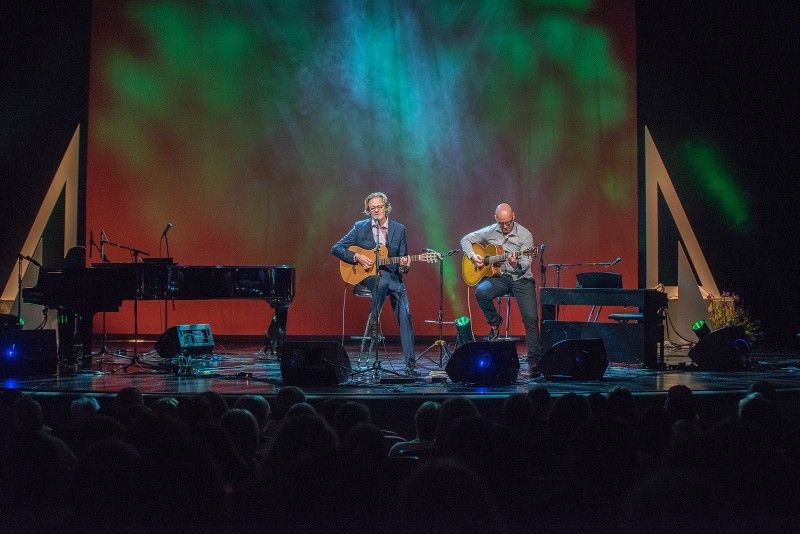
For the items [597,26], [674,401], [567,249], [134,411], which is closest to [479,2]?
[597,26]

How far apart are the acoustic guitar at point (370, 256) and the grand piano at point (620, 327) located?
4.81ft

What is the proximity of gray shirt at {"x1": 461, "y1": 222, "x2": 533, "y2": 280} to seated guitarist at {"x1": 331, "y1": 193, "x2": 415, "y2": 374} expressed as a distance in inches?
44.2

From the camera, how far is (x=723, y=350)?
8180 mm

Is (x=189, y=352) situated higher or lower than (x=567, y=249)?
lower

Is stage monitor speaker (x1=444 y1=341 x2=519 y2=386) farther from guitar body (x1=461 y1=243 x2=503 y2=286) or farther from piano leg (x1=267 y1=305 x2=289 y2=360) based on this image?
piano leg (x1=267 y1=305 x2=289 y2=360)

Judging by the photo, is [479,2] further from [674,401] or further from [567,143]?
[674,401]

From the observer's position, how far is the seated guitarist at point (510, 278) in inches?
327

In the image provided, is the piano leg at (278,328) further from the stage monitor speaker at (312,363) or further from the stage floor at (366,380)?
the stage monitor speaker at (312,363)

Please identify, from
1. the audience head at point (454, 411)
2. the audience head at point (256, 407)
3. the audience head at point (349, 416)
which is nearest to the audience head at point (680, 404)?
the audience head at point (454, 411)

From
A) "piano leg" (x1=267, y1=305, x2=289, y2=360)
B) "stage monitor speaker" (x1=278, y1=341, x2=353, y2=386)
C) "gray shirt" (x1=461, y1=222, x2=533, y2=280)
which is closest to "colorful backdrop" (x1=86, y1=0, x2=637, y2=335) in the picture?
"piano leg" (x1=267, y1=305, x2=289, y2=360)

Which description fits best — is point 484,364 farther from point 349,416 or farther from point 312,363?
point 349,416

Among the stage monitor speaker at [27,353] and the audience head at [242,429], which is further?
the stage monitor speaker at [27,353]

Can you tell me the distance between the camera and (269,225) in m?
12.0

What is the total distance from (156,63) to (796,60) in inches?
350
